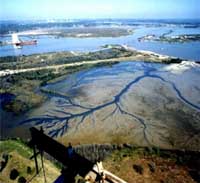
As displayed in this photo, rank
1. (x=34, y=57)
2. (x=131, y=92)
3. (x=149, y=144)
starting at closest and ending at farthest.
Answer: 1. (x=149, y=144)
2. (x=131, y=92)
3. (x=34, y=57)

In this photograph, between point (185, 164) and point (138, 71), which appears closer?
point (185, 164)

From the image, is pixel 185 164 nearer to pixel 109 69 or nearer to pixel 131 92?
pixel 131 92

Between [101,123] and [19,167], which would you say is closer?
[19,167]

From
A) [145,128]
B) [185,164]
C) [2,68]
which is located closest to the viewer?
[185,164]

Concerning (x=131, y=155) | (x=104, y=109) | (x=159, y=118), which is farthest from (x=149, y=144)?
(x=104, y=109)

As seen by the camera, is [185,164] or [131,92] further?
[131,92]

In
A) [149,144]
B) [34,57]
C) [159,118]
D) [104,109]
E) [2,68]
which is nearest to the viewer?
[149,144]

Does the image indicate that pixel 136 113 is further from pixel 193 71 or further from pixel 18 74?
pixel 18 74

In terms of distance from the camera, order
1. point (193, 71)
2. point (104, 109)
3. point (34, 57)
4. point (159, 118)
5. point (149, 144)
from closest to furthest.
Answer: point (149, 144) < point (159, 118) < point (104, 109) < point (193, 71) < point (34, 57)

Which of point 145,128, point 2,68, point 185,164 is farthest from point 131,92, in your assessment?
point 2,68
